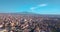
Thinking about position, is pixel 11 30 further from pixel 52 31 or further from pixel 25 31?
pixel 52 31

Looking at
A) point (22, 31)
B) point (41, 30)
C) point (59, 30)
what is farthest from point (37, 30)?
point (59, 30)

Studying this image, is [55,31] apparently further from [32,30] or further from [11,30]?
[11,30]

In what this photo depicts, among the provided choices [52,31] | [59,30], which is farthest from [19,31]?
[59,30]

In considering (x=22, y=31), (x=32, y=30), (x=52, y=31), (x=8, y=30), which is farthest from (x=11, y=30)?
(x=52, y=31)

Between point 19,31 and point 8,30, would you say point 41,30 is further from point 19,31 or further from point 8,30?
point 8,30

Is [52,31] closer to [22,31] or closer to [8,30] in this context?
[22,31]

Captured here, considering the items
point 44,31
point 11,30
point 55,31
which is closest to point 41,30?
point 44,31
